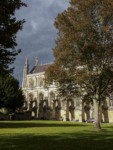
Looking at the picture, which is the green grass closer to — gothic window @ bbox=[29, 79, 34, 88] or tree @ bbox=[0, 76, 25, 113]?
tree @ bbox=[0, 76, 25, 113]

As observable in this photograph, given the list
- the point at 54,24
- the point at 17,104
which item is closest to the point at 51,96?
the point at 17,104

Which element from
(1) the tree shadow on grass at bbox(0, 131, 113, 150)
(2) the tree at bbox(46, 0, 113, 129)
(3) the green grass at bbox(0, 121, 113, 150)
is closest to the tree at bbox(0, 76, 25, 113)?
(2) the tree at bbox(46, 0, 113, 129)

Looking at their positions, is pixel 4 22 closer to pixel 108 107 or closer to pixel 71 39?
pixel 71 39

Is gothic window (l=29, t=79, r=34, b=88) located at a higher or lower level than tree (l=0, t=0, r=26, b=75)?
higher

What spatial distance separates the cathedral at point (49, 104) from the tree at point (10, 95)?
1175 cm

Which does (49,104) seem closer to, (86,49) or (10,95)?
(10,95)

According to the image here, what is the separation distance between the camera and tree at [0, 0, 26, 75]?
20562 millimetres

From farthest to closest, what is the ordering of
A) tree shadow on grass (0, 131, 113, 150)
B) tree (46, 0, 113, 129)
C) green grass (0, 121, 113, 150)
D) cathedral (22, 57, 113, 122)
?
1. cathedral (22, 57, 113, 122)
2. tree (46, 0, 113, 129)
3. green grass (0, 121, 113, 150)
4. tree shadow on grass (0, 131, 113, 150)

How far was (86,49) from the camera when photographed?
133ft

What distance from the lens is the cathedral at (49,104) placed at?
107 m

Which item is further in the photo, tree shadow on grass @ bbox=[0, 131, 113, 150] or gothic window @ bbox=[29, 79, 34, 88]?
gothic window @ bbox=[29, 79, 34, 88]

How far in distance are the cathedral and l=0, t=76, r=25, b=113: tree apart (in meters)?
11.8

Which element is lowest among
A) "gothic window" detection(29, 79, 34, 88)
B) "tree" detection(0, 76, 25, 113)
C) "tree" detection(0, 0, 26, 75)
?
"tree" detection(0, 0, 26, 75)

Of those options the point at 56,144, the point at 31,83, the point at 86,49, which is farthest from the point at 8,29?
the point at 31,83
